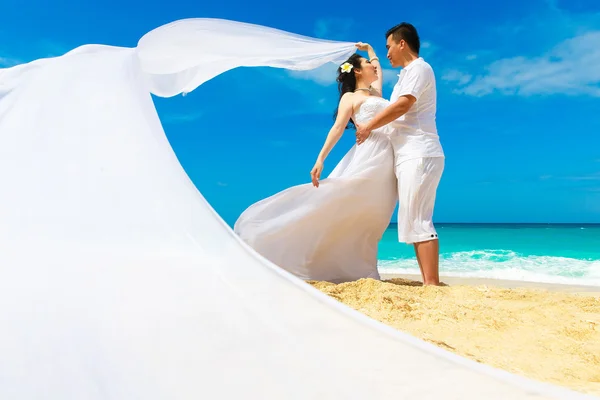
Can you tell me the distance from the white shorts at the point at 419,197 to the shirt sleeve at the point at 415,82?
501 millimetres

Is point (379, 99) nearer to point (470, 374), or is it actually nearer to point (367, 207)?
point (367, 207)

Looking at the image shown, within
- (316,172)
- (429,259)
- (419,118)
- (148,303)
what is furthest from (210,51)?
(148,303)

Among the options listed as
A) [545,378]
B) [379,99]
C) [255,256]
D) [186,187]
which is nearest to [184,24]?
[379,99]

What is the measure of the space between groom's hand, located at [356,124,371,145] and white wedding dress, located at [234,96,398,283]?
0.17 meters

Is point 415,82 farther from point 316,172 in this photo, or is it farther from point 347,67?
point 316,172

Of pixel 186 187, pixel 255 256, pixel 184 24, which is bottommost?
pixel 255 256

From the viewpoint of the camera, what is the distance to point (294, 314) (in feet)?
4.34

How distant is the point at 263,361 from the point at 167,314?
0.95 ft

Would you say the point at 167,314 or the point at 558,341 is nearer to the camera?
the point at 167,314

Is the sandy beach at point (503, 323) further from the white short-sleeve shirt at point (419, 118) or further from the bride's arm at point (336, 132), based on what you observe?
the white short-sleeve shirt at point (419, 118)

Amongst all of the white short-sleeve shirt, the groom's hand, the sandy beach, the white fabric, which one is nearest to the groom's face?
the white short-sleeve shirt

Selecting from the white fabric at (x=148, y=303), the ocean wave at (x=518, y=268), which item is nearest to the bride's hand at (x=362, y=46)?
the white fabric at (x=148, y=303)

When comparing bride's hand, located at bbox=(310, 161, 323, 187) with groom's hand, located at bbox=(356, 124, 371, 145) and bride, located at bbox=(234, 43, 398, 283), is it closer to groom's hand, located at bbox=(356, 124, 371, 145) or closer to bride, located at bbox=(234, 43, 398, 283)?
bride, located at bbox=(234, 43, 398, 283)

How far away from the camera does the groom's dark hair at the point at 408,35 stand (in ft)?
13.1
